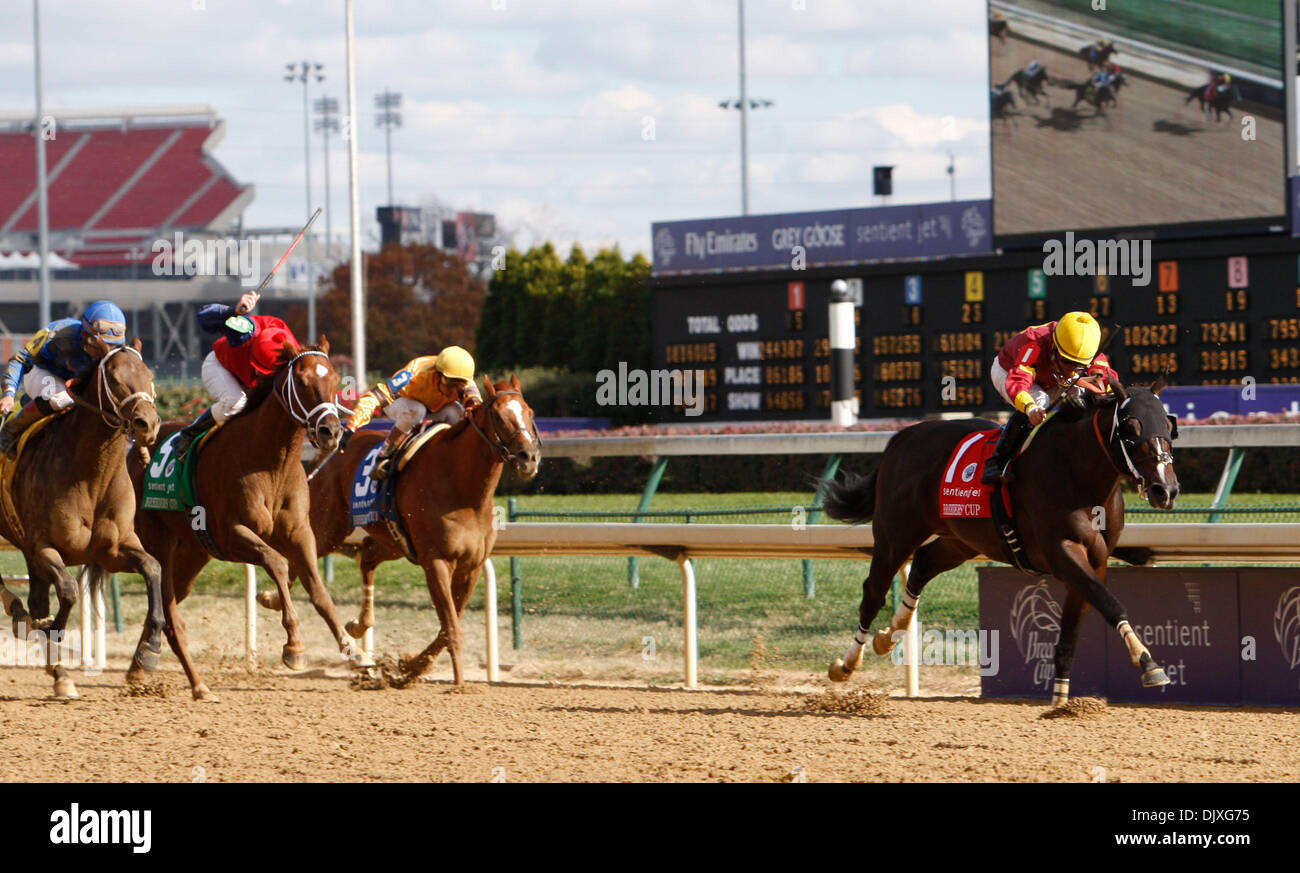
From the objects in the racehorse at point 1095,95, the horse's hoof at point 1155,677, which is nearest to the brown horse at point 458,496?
the horse's hoof at point 1155,677

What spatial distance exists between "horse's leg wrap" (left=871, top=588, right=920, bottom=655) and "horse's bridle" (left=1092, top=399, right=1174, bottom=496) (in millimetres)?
1322

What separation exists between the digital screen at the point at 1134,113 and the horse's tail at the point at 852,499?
7.04m

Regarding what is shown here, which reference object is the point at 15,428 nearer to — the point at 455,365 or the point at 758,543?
A: the point at 455,365

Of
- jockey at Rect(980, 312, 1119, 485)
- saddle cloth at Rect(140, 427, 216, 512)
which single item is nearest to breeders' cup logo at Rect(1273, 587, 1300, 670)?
jockey at Rect(980, 312, 1119, 485)

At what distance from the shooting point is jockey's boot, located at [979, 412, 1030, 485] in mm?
6840

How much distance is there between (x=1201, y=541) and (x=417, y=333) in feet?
117

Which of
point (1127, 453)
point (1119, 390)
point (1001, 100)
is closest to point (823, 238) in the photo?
point (1001, 100)

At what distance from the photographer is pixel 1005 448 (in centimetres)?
689

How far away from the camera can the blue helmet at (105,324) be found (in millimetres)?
7391

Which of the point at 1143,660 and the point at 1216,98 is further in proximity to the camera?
the point at 1216,98

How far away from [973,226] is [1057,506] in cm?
987
